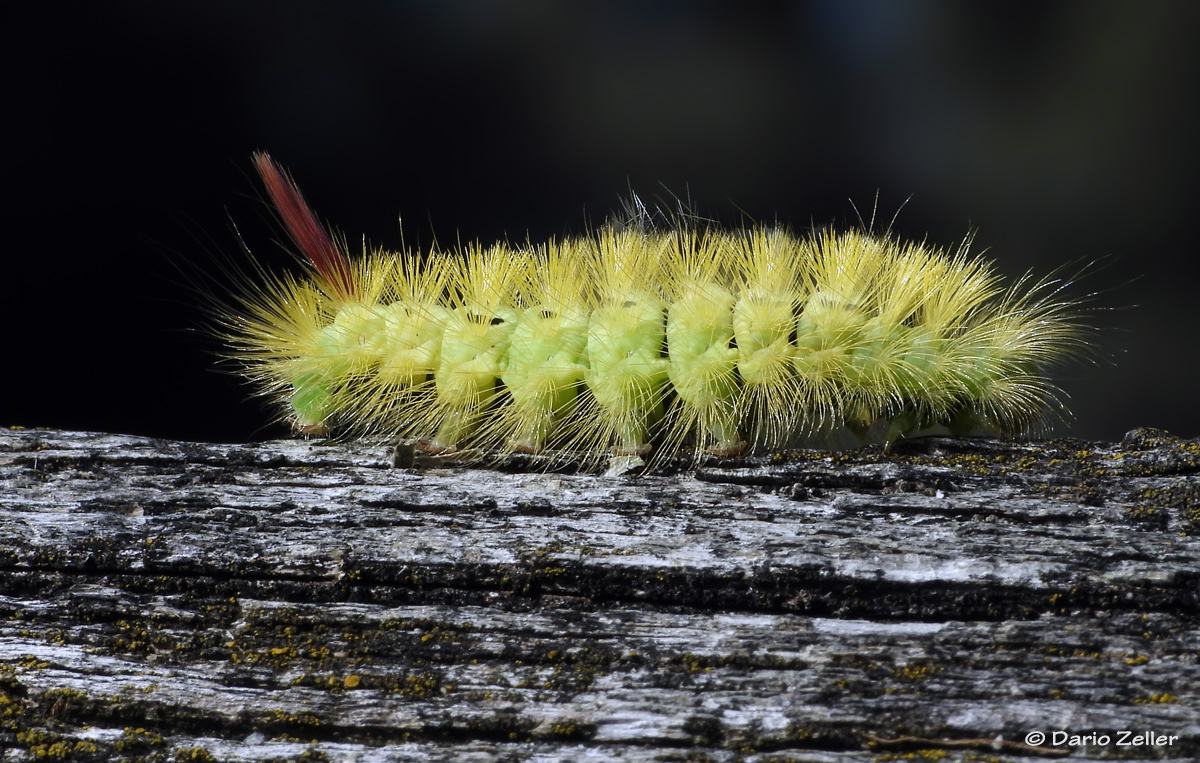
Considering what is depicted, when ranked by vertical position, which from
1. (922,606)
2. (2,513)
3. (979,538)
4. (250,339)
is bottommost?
(2,513)

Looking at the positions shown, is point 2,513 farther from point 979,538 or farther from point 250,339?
point 979,538

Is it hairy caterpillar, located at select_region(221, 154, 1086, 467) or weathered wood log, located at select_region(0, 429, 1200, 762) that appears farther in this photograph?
hairy caterpillar, located at select_region(221, 154, 1086, 467)

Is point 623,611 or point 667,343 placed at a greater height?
point 667,343

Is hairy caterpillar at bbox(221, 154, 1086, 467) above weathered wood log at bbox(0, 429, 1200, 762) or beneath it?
above

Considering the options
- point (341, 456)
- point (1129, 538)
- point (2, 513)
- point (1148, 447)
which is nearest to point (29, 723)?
point (2, 513)
